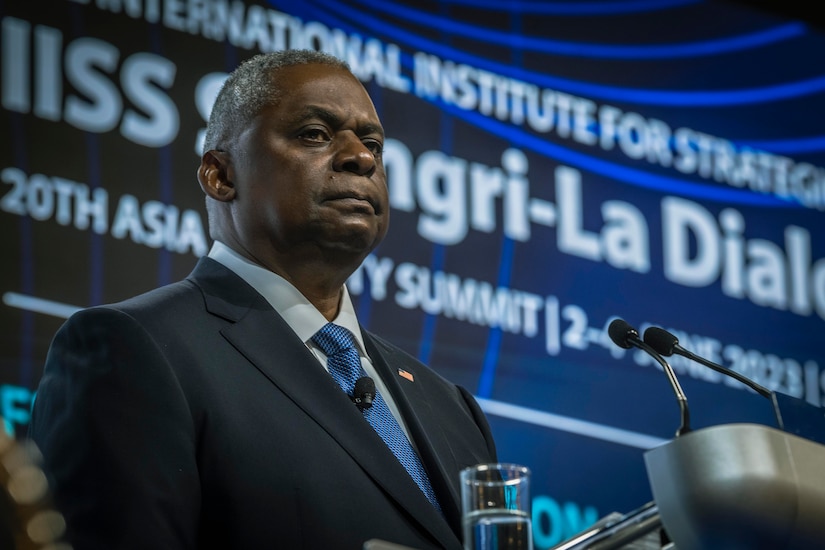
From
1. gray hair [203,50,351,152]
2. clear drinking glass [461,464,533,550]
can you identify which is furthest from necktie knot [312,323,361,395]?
clear drinking glass [461,464,533,550]

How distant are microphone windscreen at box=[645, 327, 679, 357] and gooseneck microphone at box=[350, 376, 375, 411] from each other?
527 millimetres

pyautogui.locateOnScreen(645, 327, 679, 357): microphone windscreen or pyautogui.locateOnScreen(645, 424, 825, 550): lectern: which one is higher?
pyautogui.locateOnScreen(645, 327, 679, 357): microphone windscreen

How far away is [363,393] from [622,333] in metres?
0.49

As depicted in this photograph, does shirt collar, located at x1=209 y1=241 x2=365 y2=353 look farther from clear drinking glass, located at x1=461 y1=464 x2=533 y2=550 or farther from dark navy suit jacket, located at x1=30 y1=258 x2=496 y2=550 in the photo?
clear drinking glass, located at x1=461 y1=464 x2=533 y2=550

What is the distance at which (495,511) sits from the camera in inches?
56.2

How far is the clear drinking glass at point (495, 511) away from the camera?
1.42m

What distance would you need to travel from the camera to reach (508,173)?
4047mm

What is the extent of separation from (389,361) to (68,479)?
82 cm

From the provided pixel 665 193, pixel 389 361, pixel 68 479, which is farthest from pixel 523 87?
pixel 68 479

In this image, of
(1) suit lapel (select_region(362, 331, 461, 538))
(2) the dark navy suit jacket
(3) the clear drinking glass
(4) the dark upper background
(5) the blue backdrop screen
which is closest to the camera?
(3) the clear drinking glass

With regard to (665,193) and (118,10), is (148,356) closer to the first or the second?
(118,10)

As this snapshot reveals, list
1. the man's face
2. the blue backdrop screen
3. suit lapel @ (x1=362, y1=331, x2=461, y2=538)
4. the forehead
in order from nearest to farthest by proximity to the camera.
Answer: suit lapel @ (x1=362, y1=331, x2=461, y2=538)
the man's face
the forehead
the blue backdrop screen

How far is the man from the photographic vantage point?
1851mm

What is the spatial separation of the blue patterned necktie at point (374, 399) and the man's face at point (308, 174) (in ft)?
0.67
